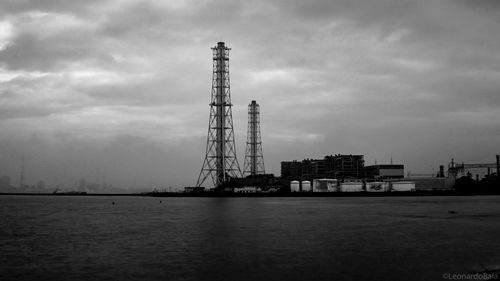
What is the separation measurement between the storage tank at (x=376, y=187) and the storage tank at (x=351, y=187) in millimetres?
2728

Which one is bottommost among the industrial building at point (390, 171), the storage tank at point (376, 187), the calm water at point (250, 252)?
the calm water at point (250, 252)

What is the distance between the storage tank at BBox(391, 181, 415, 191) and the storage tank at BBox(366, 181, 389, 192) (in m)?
2.99

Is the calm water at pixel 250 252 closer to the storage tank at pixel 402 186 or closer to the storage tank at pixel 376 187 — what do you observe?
the storage tank at pixel 376 187

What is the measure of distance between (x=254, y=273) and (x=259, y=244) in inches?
414

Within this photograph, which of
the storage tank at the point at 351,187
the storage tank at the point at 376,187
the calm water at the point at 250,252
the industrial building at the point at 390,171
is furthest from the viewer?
the industrial building at the point at 390,171

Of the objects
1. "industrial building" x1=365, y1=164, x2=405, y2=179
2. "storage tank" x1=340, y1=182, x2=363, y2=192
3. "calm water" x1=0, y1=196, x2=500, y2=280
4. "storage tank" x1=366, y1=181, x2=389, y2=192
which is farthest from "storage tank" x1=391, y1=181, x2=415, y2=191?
"calm water" x1=0, y1=196, x2=500, y2=280

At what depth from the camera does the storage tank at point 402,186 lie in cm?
17288

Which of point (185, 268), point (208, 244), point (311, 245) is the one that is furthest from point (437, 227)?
point (185, 268)

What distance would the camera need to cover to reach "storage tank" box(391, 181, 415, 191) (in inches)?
6806

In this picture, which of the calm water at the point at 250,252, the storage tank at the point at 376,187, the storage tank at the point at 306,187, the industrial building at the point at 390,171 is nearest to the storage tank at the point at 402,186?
the storage tank at the point at 376,187

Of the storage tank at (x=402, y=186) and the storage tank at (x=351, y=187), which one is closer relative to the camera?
the storage tank at (x=351, y=187)

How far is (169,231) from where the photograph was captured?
46500mm

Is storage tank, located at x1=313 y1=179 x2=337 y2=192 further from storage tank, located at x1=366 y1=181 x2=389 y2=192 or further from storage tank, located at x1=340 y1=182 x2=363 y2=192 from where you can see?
storage tank, located at x1=366 y1=181 x2=389 y2=192

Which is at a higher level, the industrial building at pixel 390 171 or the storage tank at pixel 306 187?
the industrial building at pixel 390 171
